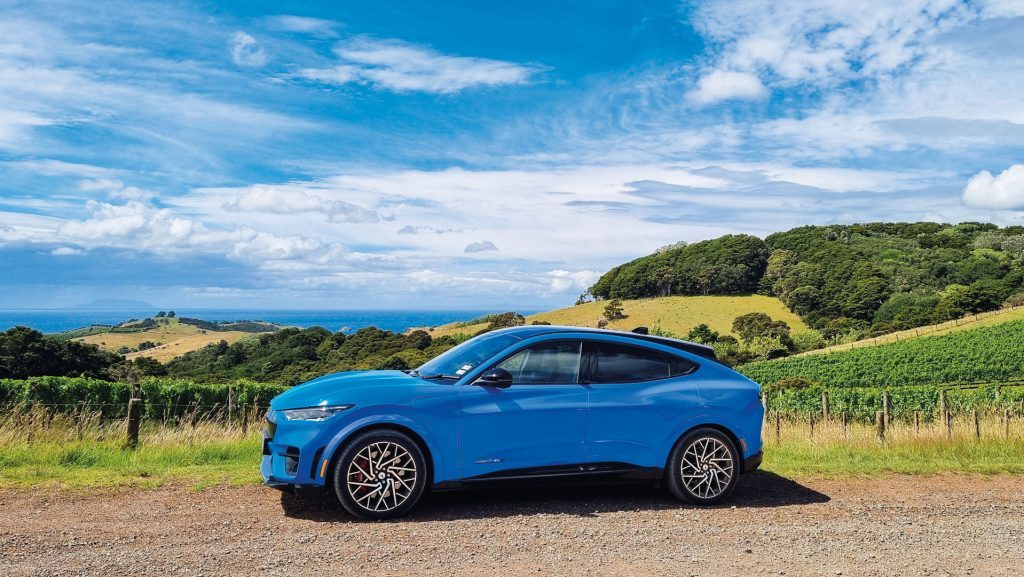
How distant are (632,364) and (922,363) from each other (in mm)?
70536

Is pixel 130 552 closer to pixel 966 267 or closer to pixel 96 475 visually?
pixel 96 475

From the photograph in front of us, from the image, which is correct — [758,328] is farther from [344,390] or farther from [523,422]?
[344,390]

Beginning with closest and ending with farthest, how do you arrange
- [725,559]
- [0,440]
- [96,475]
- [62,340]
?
[725,559] → [96,475] → [0,440] → [62,340]

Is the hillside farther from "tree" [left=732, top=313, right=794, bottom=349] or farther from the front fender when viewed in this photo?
the front fender

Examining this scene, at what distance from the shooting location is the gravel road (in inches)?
214

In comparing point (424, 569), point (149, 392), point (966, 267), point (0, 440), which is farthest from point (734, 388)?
point (966, 267)

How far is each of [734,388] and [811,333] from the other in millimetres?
113432

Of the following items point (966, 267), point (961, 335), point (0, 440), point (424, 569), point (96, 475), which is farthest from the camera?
point (966, 267)

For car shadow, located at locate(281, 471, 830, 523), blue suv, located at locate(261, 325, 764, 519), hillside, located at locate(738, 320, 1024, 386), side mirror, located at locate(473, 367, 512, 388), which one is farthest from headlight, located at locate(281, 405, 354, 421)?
hillside, located at locate(738, 320, 1024, 386)

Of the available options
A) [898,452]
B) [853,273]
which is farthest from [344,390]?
[853,273]

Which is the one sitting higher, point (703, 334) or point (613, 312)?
point (613, 312)

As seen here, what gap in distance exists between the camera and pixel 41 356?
5550 cm

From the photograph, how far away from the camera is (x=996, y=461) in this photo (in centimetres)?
1023

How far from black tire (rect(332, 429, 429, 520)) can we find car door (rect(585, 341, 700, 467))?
5.42ft
